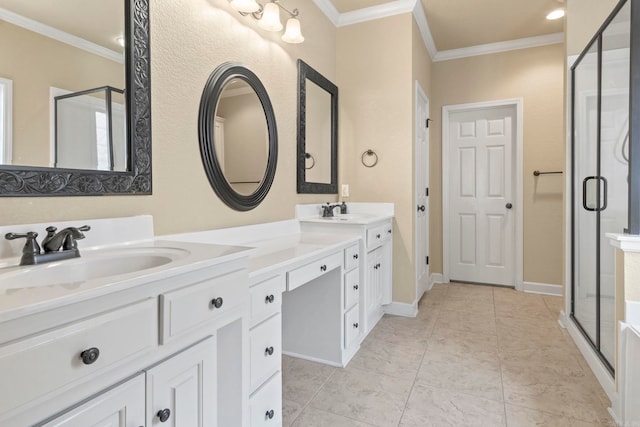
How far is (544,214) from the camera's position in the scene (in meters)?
3.70

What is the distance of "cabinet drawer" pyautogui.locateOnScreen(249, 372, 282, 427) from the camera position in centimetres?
132

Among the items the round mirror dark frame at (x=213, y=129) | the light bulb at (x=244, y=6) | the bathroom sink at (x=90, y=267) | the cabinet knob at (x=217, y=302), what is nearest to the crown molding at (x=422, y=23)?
the light bulb at (x=244, y=6)

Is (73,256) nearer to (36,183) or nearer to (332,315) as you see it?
(36,183)

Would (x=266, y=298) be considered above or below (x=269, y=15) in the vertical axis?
below

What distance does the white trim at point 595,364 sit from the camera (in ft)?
5.72

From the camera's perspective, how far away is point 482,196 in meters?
4.02

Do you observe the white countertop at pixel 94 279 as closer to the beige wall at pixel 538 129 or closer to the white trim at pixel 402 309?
the white trim at pixel 402 309

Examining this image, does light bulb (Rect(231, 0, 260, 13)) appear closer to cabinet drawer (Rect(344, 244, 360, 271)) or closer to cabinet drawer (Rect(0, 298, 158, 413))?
cabinet drawer (Rect(344, 244, 360, 271))

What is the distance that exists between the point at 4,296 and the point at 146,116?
966mm

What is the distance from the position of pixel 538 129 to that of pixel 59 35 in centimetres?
411

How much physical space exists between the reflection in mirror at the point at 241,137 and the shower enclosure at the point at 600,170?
6.39ft

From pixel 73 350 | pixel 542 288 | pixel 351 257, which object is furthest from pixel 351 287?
pixel 542 288

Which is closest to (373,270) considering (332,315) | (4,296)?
(332,315)

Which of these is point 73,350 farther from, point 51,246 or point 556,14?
point 556,14
